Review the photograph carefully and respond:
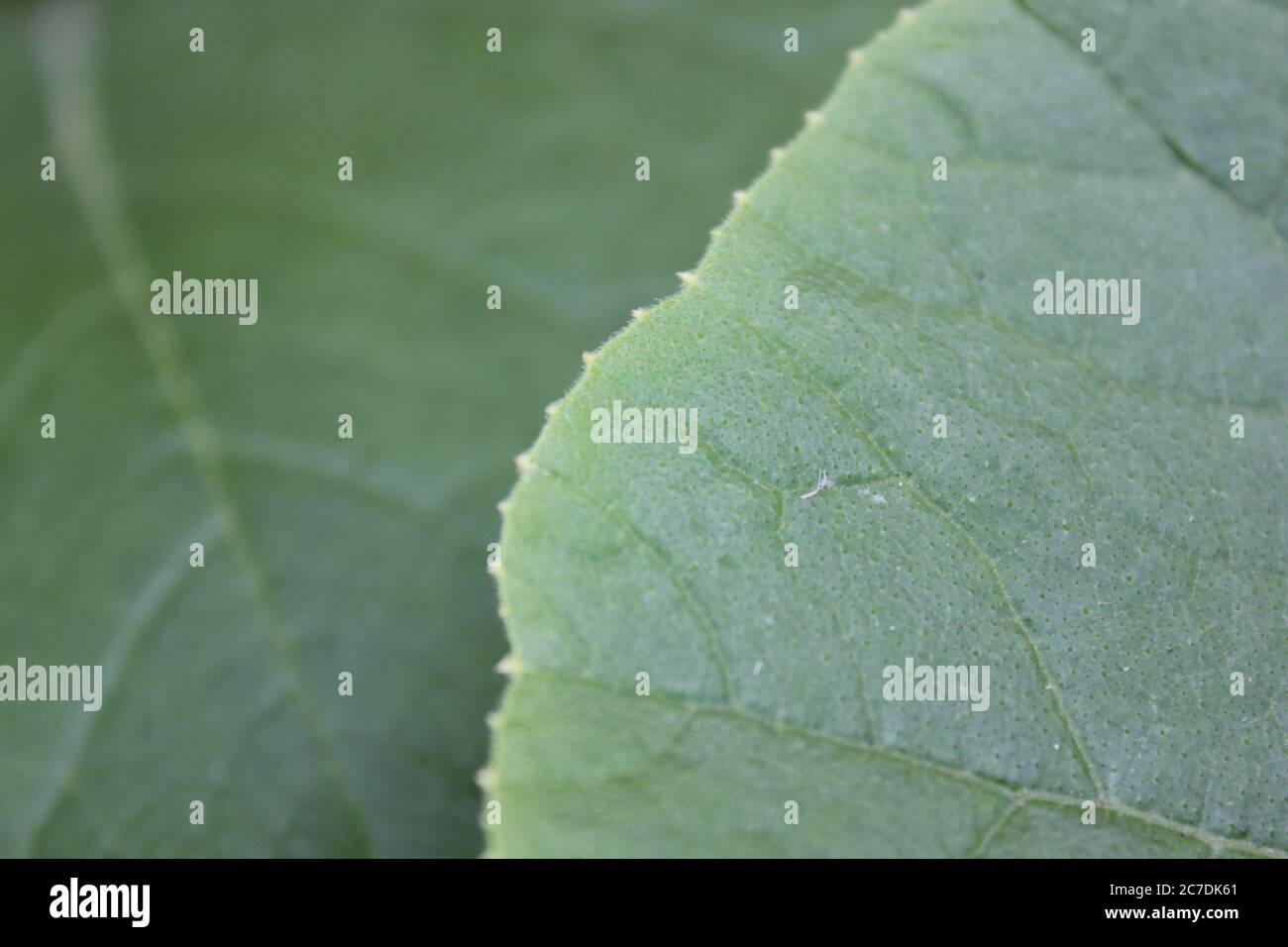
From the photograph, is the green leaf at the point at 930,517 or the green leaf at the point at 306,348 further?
the green leaf at the point at 306,348

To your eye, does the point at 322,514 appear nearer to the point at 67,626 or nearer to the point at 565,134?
the point at 67,626

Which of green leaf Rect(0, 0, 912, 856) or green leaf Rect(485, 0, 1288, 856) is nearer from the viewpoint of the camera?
green leaf Rect(485, 0, 1288, 856)

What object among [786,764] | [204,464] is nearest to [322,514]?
[204,464]

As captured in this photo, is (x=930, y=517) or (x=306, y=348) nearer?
(x=930, y=517)

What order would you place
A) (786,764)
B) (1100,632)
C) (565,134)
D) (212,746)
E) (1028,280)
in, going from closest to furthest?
(786,764), (1100,632), (1028,280), (212,746), (565,134)
